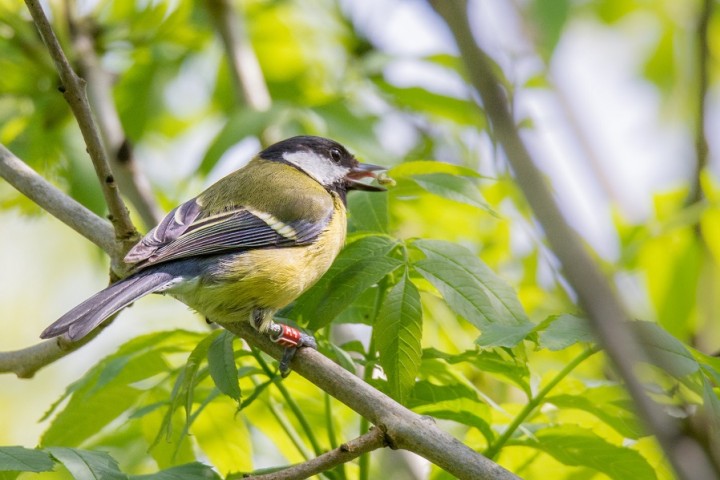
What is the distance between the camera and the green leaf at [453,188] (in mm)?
2660

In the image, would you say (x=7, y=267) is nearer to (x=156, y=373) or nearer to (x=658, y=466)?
(x=156, y=373)

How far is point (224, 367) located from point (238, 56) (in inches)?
96.4

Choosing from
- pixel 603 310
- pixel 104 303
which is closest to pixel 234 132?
pixel 104 303

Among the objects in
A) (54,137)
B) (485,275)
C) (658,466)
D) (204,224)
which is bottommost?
(658,466)

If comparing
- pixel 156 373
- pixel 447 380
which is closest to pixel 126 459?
pixel 156 373

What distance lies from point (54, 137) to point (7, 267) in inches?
117

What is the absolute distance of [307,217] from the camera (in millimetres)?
3455

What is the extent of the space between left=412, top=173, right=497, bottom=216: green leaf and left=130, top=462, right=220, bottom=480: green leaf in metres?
1.04

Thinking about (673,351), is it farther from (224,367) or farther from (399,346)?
(224,367)

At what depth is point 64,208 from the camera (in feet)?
9.05

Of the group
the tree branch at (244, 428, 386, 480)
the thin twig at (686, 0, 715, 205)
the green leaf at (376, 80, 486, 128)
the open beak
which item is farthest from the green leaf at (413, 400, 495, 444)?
the green leaf at (376, 80, 486, 128)

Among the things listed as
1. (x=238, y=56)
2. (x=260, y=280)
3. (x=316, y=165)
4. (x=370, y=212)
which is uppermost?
(x=238, y=56)

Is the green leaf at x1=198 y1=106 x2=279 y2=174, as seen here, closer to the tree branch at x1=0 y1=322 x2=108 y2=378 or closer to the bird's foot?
the tree branch at x1=0 y1=322 x2=108 y2=378

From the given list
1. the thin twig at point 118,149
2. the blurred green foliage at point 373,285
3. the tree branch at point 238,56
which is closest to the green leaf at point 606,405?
the blurred green foliage at point 373,285
